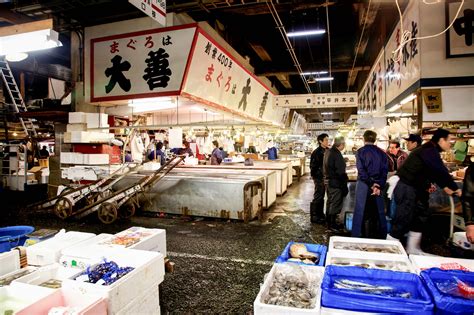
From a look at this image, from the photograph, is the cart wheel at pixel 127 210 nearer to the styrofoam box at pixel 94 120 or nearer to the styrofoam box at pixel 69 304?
the styrofoam box at pixel 94 120

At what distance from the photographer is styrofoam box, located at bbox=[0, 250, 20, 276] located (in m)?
3.16

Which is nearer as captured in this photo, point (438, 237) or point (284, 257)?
point (284, 257)

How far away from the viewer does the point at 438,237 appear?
730 centimetres

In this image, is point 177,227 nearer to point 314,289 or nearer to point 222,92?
point 222,92

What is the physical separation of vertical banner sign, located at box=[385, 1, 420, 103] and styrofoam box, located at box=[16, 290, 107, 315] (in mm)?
7204

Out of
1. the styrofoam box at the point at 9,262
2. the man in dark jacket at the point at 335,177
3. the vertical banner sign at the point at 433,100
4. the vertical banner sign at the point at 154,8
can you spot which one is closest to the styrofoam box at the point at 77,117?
the vertical banner sign at the point at 154,8

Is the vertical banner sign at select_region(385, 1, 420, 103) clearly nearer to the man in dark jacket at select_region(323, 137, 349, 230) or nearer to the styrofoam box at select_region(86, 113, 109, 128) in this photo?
the man in dark jacket at select_region(323, 137, 349, 230)

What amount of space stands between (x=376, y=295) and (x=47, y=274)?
3031 mm

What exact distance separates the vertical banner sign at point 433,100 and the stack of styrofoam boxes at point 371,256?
4381 millimetres

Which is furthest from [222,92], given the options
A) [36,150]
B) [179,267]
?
[36,150]

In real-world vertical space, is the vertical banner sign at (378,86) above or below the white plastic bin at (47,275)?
above

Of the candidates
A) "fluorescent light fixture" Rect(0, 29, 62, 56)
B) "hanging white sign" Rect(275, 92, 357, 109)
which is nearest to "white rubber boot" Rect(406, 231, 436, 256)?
"fluorescent light fixture" Rect(0, 29, 62, 56)

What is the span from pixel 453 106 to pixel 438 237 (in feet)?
10.2

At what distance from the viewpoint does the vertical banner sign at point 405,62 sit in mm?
6656
